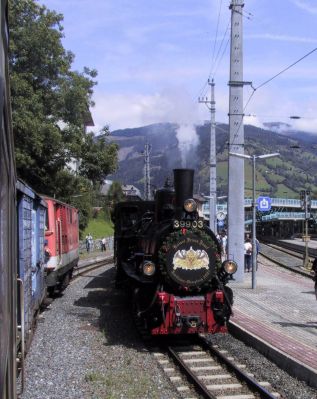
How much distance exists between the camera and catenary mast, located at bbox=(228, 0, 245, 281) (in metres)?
18.1

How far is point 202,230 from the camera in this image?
1031cm

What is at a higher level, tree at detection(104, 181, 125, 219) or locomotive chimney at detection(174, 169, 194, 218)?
tree at detection(104, 181, 125, 219)

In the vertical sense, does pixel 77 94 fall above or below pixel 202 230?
above

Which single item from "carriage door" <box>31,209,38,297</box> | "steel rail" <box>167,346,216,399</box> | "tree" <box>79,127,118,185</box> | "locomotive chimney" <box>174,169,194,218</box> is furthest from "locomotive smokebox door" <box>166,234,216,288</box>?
"tree" <box>79,127,118,185</box>

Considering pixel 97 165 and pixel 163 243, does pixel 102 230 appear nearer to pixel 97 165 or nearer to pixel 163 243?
pixel 97 165

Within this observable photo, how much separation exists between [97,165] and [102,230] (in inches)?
1462

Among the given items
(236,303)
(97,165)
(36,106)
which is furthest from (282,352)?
(97,165)

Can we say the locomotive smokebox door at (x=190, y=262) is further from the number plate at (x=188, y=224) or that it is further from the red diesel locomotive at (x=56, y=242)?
the red diesel locomotive at (x=56, y=242)

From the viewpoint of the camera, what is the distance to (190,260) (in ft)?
33.0

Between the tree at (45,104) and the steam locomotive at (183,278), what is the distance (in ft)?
38.2

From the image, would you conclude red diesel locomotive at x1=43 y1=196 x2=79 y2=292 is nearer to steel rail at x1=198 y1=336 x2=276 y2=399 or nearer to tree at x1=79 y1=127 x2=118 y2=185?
steel rail at x1=198 y1=336 x2=276 y2=399

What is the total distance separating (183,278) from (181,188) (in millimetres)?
1646

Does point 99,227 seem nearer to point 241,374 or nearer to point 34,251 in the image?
point 34,251

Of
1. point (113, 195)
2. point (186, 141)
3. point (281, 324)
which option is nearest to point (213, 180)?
point (186, 141)
